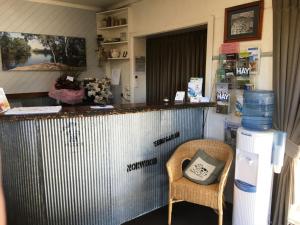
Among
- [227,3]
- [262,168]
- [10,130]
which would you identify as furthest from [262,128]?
[10,130]

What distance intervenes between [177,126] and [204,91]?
1.99 ft

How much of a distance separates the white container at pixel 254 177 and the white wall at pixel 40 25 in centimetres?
333

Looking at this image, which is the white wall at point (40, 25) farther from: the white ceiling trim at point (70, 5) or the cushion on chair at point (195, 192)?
the cushion on chair at point (195, 192)

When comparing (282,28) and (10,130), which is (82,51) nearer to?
(10,130)

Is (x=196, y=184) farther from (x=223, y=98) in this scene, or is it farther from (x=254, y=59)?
(x=254, y=59)

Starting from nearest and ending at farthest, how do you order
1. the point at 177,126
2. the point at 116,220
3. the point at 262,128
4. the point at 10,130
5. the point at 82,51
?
the point at 10,130, the point at 262,128, the point at 116,220, the point at 177,126, the point at 82,51

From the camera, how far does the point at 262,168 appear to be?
2111 millimetres

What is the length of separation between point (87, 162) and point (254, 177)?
4.71ft

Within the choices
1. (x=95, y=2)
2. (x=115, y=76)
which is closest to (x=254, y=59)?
(x=115, y=76)

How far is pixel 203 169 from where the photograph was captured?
2.52 metres

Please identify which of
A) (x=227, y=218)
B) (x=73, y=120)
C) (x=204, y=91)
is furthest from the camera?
(x=204, y=91)

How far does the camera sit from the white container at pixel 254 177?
210 cm

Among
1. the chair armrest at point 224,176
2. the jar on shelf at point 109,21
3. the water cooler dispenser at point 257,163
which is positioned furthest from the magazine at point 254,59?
the jar on shelf at point 109,21

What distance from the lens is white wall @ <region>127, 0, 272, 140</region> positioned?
8.05 ft
